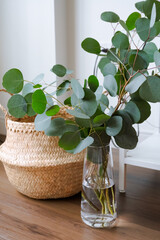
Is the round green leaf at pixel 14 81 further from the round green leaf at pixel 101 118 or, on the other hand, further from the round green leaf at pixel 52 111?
the round green leaf at pixel 101 118

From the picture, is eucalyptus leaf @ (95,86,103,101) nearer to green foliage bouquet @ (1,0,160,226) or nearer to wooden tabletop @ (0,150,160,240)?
green foliage bouquet @ (1,0,160,226)

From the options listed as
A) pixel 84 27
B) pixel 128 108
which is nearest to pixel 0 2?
pixel 84 27

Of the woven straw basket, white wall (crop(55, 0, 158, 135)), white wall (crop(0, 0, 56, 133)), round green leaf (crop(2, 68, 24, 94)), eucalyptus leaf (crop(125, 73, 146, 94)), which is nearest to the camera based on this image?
eucalyptus leaf (crop(125, 73, 146, 94))

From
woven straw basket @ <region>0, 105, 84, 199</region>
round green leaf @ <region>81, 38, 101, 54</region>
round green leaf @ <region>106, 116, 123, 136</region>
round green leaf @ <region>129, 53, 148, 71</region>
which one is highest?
round green leaf @ <region>81, 38, 101, 54</region>

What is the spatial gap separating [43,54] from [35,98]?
135 cm

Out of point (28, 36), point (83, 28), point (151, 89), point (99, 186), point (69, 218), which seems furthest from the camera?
point (28, 36)

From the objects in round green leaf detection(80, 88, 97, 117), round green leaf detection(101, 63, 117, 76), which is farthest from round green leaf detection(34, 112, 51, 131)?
round green leaf detection(101, 63, 117, 76)

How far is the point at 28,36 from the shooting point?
2.27 m

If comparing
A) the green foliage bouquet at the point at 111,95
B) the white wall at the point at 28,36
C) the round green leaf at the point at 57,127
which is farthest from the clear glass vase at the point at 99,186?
the white wall at the point at 28,36

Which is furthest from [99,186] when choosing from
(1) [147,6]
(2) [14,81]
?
(1) [147,6]

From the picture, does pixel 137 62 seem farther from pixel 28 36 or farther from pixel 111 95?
pixel 28 36

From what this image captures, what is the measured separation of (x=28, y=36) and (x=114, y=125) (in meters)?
1.55

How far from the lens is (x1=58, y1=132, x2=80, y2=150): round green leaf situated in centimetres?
94

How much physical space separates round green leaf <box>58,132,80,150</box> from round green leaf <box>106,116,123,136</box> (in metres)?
0.09
